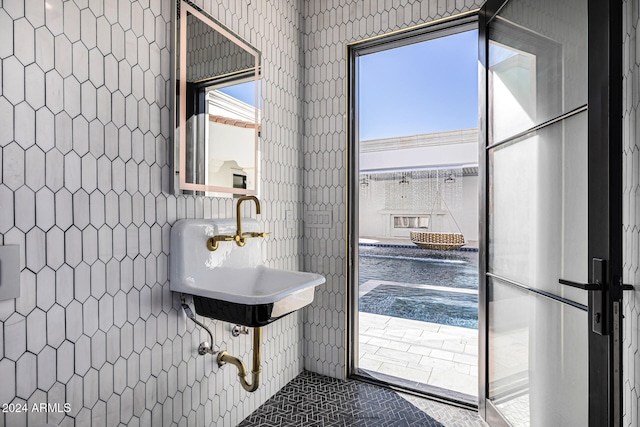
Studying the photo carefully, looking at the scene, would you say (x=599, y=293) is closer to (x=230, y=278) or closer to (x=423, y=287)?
(x=230, y=278)

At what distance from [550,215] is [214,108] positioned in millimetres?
1557

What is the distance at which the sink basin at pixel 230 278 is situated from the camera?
1.34 meters

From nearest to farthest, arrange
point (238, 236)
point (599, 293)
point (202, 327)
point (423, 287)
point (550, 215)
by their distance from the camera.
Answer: point (599, 293), point (550, 215), point (202, 327), point (238, 236), point (423, 287)

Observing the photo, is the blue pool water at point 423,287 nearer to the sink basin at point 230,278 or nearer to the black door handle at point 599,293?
the sink basin at point 230,278

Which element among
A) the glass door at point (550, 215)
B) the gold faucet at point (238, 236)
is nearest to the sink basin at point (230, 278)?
the gold faucet at point (238, 236)

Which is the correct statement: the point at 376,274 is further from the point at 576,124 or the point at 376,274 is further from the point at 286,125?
the point at 576,124

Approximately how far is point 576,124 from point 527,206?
424 millimetres

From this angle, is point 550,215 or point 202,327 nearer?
point 550,215

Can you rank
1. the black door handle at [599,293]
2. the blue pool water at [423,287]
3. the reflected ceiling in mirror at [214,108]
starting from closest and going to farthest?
the black door handle at [599,293]
the reflected ceiling in mirror at [214,108]
the blue pool water at [423,287]

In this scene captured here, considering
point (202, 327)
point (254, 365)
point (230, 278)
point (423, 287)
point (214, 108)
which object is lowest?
point (423, 287)

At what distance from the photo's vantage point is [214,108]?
1.71m

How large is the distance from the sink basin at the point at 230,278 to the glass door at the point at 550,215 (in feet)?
3.10

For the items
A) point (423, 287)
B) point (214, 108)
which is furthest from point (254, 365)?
point (423, 287)

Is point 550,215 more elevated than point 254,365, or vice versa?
point 550,215
